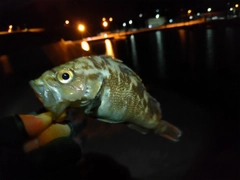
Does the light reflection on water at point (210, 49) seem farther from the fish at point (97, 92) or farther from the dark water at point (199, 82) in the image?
the fish at point (97, 92)

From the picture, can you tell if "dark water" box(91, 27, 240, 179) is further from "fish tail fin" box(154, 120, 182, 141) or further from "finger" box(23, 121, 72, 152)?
"finger" box(23, 121, 72, 152)

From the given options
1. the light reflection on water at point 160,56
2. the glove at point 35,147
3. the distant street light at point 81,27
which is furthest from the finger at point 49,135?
the light reflection on water at point 160,56

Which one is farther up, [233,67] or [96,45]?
[96,45]

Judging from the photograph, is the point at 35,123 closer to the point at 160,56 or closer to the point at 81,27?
the point at 81,27

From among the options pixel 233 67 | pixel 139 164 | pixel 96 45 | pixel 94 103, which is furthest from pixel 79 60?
pixel 233 67

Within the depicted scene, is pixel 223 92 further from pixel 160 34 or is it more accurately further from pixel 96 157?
pixel 96 157

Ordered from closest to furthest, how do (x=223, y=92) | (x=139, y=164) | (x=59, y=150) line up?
(x=59, y=150)
(x=139, y=164)
(x=223, y=92)

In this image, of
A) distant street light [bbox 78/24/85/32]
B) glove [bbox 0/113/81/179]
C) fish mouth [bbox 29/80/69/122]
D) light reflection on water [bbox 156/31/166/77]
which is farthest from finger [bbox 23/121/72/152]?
light reflection on water [bbox 156/31/166/77]
